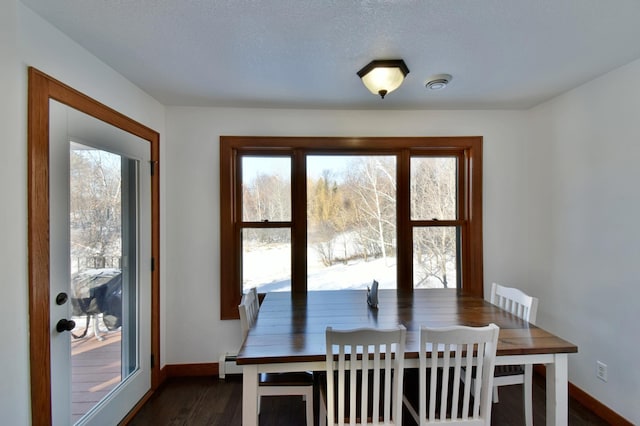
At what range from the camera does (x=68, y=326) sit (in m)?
1.48

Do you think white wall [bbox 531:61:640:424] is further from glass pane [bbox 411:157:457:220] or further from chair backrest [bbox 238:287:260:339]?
chair backrest [bbox 238:287:260:339]

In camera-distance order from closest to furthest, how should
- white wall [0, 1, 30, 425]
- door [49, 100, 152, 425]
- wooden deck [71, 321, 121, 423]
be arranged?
white wall [0, 1, 30, 425]
door [49, 100, 152, 425]
wooden deck [71, 321, 121, 423]

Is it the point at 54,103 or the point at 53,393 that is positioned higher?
the point at 54,103

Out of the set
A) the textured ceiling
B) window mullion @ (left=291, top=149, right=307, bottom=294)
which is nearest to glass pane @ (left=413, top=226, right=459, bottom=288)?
window mullion @ (left=291, top=149, right=307, bottom=294)

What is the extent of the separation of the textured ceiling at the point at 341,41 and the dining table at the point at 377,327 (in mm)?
1670

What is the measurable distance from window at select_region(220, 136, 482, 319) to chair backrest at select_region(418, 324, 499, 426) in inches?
52.7

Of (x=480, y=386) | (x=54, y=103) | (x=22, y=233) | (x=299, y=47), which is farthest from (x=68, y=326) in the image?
(x=480, y=386)

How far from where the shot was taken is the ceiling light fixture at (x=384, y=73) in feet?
5.80

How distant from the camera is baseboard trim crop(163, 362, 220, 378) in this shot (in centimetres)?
252

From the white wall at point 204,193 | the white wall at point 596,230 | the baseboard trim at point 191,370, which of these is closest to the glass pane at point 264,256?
the white wall at point 204,193

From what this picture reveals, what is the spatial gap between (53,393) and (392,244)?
255 centimetres

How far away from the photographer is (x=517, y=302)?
6.29 feet

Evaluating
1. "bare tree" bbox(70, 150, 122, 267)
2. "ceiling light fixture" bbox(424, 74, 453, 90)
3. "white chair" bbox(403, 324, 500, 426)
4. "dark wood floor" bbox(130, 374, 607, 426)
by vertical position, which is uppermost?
"ceiling light fixture" bbox(424, 74, 453, 90)

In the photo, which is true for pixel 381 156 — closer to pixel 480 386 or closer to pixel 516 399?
pixel 480 386
